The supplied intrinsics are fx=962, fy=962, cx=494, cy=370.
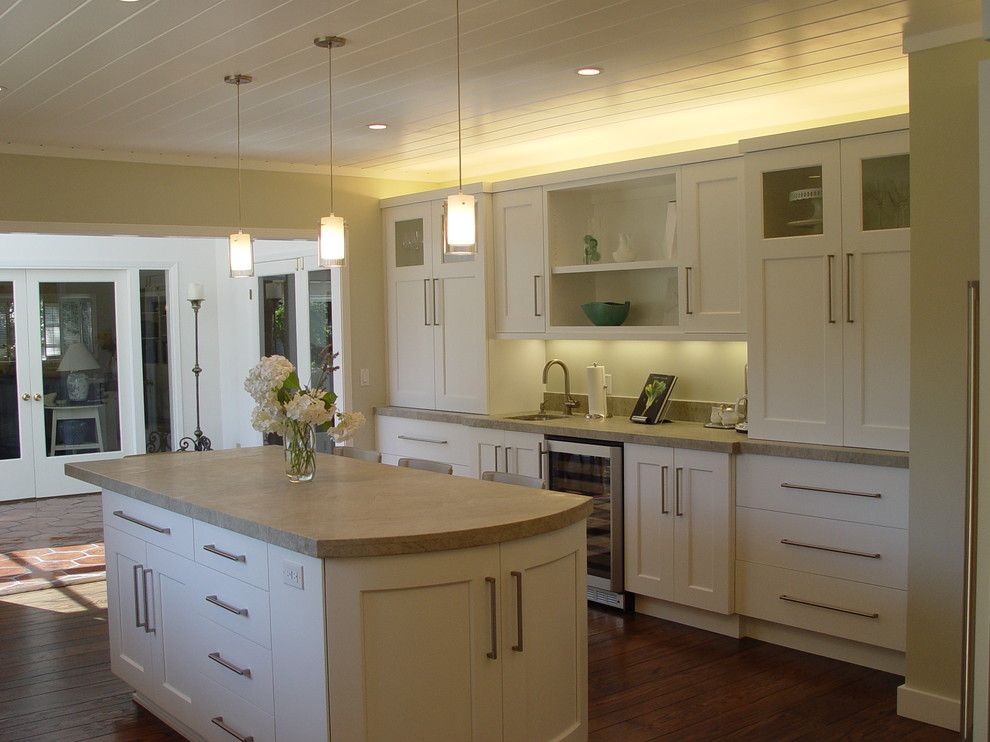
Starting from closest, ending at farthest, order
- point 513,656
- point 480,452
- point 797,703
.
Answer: point 513,656 → point 797,703 → point 480,452

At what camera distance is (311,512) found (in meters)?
3.00

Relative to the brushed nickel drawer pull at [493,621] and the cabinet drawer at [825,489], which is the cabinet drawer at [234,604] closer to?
the brushed nickel drawer pull at [493,621]

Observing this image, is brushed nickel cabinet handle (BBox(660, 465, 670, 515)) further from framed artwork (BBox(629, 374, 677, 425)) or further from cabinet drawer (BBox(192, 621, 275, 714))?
cabinet drawer (BBox(192, 621, 275, 714))

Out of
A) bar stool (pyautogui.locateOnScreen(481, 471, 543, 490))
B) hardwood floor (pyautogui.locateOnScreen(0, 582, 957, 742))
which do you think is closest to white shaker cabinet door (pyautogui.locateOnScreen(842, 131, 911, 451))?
hardwood floor (pyautogui.locateOnScreen(0, 582, 957, 742))

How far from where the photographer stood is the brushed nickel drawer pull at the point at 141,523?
137 inches

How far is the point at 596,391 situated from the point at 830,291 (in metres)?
1.69

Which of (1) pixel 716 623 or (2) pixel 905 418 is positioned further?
(1) pixel 716 623

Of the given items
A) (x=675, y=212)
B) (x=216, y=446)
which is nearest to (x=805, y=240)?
(x=675, y=212)

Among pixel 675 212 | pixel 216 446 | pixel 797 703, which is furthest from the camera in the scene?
pixel 216 446

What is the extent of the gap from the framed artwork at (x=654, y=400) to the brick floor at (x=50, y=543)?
333cm

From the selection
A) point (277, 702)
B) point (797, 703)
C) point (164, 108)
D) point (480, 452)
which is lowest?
point (797, 703)

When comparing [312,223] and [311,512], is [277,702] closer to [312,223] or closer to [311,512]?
[311,512]

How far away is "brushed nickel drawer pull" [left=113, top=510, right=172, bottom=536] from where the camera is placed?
347cm

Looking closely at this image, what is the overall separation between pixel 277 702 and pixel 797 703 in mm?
2058
